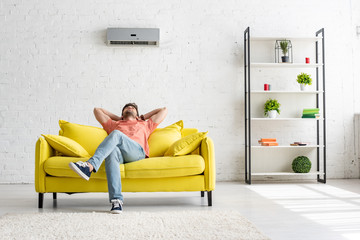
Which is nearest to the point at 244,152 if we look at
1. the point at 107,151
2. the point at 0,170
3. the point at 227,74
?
the point at 227,74

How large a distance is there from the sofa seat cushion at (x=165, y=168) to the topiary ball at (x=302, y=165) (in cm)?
232

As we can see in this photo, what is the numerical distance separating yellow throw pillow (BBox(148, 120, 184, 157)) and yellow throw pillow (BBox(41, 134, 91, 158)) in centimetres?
67

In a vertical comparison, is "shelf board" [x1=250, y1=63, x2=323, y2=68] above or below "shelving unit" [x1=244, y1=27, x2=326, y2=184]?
above

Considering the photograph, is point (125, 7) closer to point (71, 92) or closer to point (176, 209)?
point (71, 92)

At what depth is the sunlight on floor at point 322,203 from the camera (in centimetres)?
307

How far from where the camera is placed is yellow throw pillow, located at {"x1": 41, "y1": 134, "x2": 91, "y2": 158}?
12.3 feet

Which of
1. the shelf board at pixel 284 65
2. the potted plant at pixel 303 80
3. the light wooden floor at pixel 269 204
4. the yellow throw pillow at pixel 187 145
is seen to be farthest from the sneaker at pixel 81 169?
the potted plant at pixel 303 80

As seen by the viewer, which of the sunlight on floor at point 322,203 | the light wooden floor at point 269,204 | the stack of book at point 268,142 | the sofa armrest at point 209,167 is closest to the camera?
the light wooden floor at point 269,204

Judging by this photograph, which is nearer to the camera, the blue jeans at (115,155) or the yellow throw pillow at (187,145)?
the blue jeans at (115,155)

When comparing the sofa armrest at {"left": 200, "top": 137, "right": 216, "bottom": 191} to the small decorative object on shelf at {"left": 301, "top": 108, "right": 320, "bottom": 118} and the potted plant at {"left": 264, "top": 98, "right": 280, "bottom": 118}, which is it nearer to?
the potted plant at {"left": 264, "top": 98, "right": 280, "bottom": 118}

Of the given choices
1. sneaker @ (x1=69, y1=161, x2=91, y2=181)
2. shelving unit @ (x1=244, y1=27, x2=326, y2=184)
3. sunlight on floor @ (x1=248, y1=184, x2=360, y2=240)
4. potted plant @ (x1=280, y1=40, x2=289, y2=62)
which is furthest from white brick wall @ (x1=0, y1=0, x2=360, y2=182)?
sneaker @ (x1=69, y1=161, x2=91, y2=181)

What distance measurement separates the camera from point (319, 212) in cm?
353

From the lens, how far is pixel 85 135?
13.5 ft

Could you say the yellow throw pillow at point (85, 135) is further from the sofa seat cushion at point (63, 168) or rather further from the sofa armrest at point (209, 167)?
the sofa armrest at point (209, 167)
